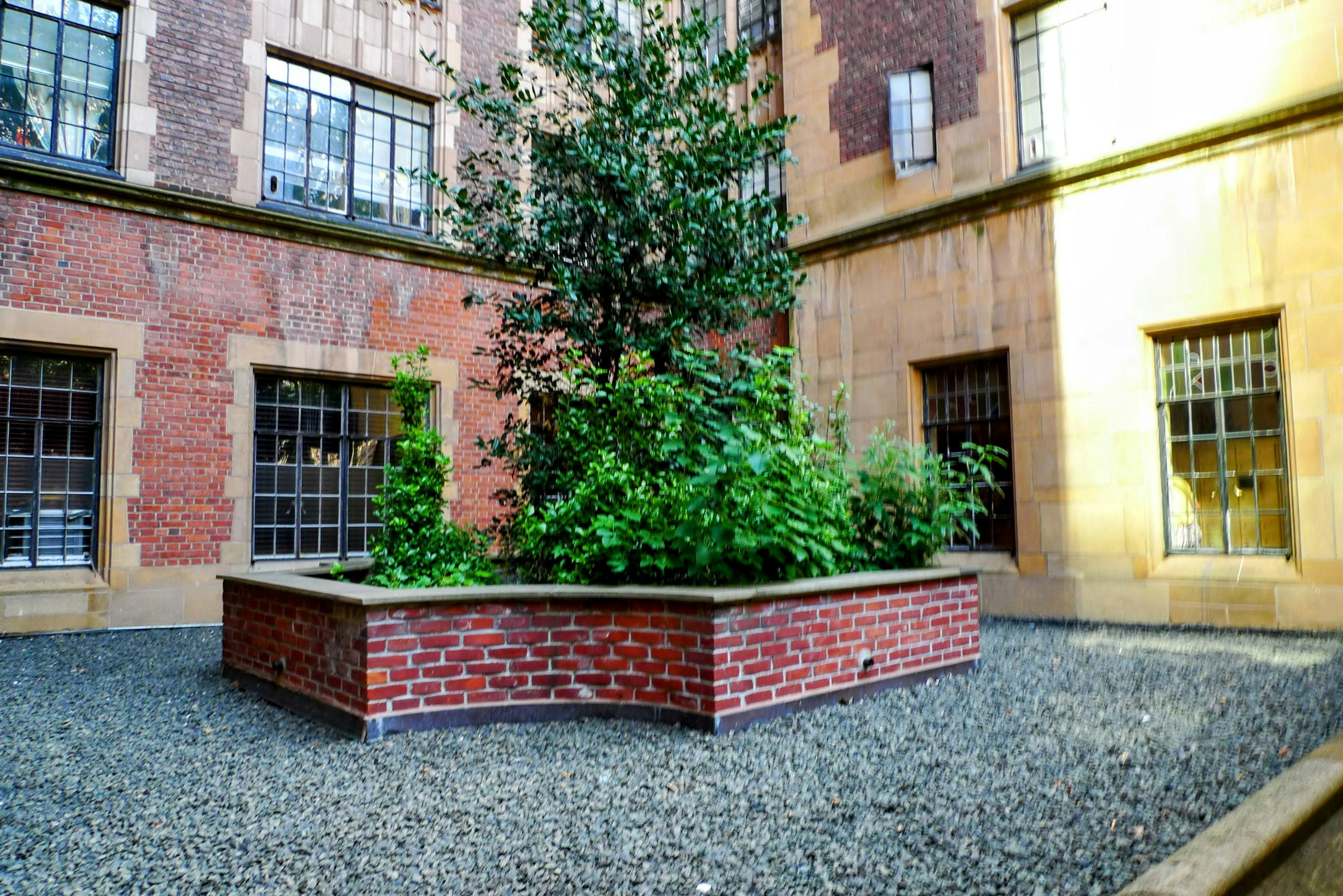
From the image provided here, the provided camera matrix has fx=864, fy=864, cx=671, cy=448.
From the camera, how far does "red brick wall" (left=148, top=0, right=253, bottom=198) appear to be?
1029cm

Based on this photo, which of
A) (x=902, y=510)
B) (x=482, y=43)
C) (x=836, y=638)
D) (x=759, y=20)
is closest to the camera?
(x=836, y=638)

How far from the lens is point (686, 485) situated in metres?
5.66

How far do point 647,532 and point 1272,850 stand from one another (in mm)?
3520

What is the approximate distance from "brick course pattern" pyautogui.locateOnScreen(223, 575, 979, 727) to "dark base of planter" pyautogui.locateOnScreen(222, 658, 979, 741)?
0.03 meters

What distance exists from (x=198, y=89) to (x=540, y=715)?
9.50 m

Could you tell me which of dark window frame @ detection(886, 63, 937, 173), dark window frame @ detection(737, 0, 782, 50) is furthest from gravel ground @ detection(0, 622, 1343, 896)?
dark window frame @ detection(737, 0, 782, 50)

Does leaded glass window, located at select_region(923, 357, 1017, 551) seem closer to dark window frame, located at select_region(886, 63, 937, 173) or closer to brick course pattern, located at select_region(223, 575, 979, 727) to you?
dark window frame, located at select_region(886, 63, 937, 173)

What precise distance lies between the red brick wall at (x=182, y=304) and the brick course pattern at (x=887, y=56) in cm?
690

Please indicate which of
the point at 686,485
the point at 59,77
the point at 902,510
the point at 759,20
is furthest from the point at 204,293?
the point at 759,20

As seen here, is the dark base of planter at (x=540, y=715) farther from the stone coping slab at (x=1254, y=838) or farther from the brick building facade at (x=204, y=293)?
the brick building facade at (x=204, y=293)

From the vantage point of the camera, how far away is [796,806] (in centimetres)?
369

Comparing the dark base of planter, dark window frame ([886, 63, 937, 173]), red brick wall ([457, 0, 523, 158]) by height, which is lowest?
the dark base of planter

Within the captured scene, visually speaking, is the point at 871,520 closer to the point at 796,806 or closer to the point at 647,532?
the point at 647,532

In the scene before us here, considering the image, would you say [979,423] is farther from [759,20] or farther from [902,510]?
[759,20]
